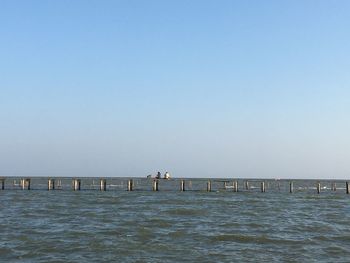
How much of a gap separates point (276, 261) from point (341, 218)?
17.6 meters

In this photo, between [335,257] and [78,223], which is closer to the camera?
[335,257]

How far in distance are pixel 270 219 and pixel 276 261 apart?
1436 cm

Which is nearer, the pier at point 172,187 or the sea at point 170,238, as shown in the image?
the sea at point 170,238

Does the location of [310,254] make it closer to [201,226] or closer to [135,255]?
[135,255]

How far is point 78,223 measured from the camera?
88.4 ft

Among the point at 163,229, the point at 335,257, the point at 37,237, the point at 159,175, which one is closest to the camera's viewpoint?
the point at 335,257

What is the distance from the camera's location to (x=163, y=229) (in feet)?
81.1

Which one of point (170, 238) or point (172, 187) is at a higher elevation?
point (170, 238)

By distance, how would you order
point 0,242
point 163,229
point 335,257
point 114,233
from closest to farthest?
point 335,257 < point 0,242 < point 114,233 < point 163,229

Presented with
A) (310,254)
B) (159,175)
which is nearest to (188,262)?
(310,254)

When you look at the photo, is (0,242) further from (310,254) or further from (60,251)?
(310,254)

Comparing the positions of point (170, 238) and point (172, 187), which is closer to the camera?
point (170, 238)

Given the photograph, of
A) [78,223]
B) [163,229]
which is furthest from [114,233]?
[78,223]

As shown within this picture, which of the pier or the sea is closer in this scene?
the sea
